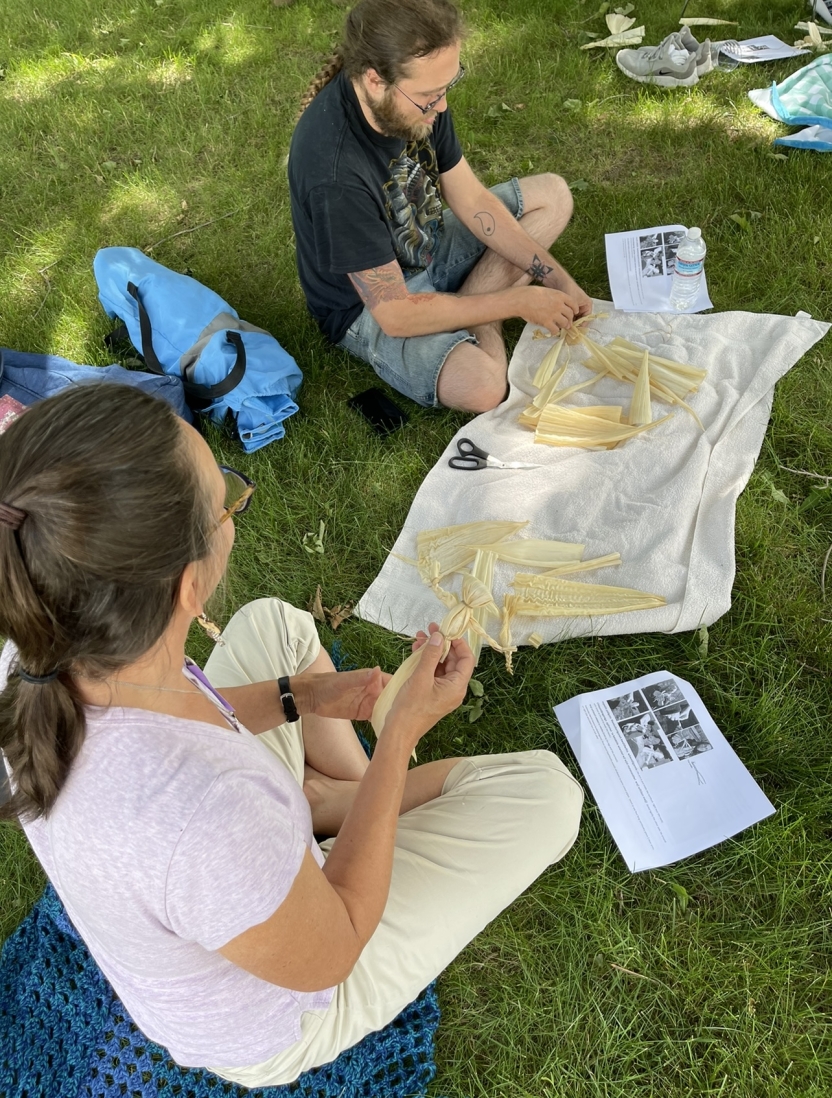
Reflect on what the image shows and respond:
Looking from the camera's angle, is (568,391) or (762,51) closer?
(568,391)

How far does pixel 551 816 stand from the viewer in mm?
2043

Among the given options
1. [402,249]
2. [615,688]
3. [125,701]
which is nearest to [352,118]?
[402,249]

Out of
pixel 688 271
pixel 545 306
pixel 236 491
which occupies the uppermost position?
pixel 236 491

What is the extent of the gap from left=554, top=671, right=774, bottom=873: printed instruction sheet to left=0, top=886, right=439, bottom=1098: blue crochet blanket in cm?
74

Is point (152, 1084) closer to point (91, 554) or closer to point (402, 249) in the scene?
point (91, 554)

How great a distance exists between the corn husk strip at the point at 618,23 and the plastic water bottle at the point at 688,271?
6.98 ft

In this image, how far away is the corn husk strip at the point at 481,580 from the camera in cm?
269

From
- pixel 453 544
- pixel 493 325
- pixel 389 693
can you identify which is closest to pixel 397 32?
Answer: pixel 493 325

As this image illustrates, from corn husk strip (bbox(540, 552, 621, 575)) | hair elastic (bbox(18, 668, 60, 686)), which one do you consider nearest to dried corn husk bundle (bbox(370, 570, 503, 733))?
corn husk strip (bbox(540, 552, 621, 575))

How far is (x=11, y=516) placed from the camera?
1.16 meters

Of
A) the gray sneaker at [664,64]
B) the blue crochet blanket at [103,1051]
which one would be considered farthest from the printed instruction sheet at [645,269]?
the blue crochet blanket at [103,1051]

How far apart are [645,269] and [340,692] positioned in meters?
2.65

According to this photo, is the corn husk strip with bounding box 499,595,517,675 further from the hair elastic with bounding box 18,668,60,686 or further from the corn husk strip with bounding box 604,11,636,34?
the corn husk strip with bounding box 604,11,636,34

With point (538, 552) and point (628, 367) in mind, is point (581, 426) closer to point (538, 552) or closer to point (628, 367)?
point (628, 367)
